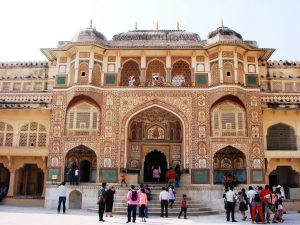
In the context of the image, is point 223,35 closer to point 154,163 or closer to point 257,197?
point 154,163

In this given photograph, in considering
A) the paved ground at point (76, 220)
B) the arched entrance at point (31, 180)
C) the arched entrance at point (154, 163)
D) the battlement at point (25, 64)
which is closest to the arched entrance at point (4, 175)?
the arched entrance at point (31, 180)

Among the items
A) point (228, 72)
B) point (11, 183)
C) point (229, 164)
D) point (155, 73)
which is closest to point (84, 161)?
point (11, 183)

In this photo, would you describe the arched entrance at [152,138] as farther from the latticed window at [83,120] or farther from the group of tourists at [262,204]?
the group of tourists at [262,204]

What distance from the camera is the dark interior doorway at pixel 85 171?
20.8 meters

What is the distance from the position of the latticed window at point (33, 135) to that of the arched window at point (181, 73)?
26.7 feet

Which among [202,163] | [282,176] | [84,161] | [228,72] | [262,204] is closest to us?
[262,204]

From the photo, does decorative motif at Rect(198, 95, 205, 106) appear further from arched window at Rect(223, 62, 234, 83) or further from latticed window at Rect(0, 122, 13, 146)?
latticed window at Rect(0, 122, 13, 146)

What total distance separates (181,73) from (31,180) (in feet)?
37.8

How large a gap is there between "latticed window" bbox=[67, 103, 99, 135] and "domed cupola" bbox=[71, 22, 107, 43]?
3.62m

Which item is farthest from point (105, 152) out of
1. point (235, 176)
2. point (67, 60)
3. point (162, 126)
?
point (235, 176)

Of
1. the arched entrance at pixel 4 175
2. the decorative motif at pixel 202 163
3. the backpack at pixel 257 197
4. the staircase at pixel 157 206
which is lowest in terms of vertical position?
the staircase at pixel 157 206

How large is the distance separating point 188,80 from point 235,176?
5.95m

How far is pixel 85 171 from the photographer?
69.0ft

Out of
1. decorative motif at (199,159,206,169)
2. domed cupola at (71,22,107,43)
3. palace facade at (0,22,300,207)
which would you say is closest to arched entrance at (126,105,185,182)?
palace facade at (0,22,300,207)
